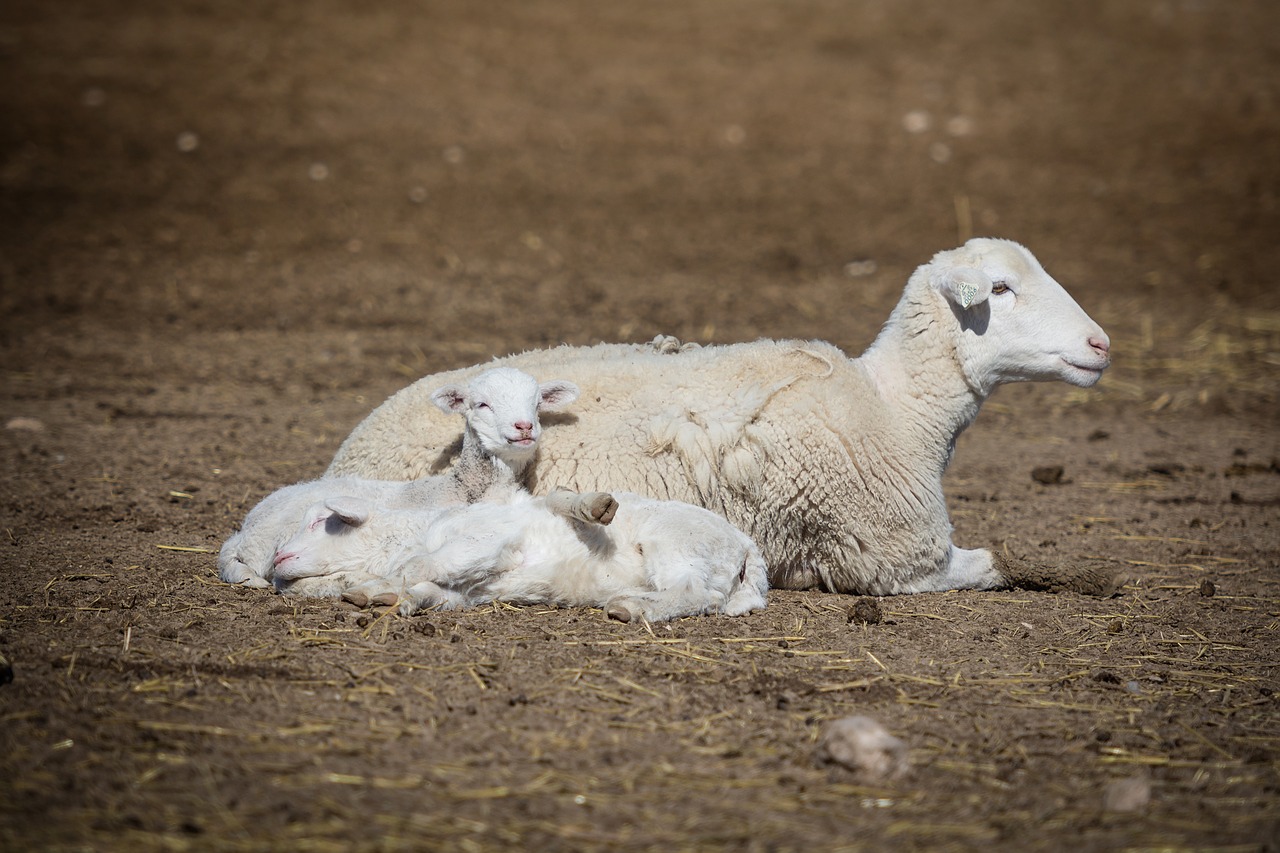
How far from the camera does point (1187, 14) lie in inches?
800

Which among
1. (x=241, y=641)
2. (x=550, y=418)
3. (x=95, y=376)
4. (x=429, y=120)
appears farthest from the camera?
(x=429, y=120)

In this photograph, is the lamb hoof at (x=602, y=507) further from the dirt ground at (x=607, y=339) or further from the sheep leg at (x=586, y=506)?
the dirt ground at (x=607, y=339)

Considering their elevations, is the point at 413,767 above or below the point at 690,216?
below

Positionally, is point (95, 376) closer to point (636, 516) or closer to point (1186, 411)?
point (636, 516)

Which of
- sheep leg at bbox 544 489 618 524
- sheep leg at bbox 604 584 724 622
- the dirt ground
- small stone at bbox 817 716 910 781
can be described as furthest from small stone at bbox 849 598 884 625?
small stone at bbox 817 716 910 781

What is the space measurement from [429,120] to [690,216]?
4259 mm

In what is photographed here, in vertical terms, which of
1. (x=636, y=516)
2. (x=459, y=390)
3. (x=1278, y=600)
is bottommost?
(x=1278, y=600)

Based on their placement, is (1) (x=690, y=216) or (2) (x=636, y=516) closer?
(2) (x=636, y=516)

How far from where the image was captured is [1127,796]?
3822mm

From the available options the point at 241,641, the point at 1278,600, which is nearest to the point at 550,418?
the point at 241,641

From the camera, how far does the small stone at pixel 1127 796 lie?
12.5 feet

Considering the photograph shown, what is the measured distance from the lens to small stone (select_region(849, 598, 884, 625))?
17.9 ft

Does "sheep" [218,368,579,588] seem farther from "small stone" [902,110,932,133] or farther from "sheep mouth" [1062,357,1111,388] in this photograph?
"small stone" [902,110,932,133]

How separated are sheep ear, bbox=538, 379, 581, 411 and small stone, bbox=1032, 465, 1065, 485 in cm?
394
